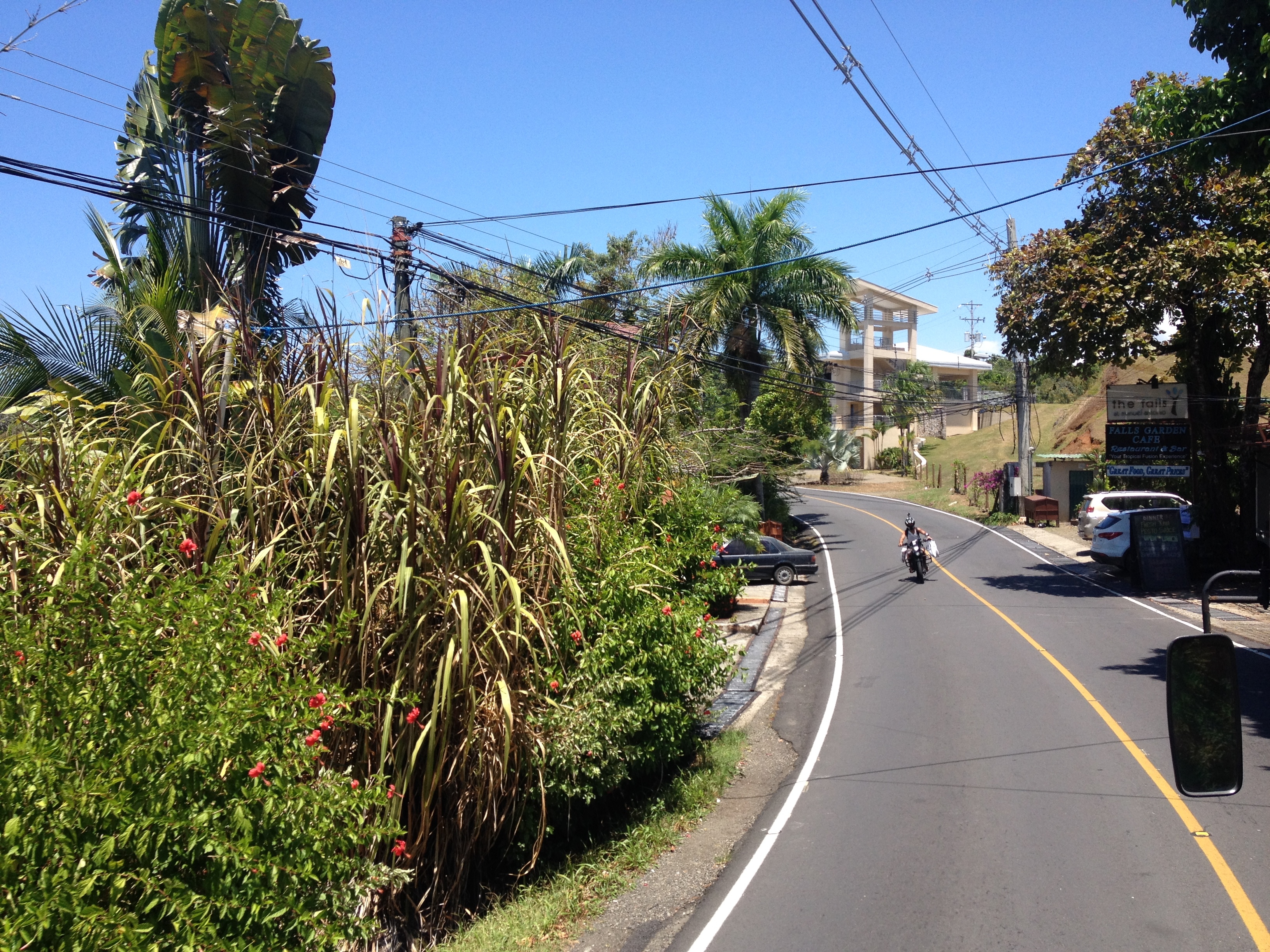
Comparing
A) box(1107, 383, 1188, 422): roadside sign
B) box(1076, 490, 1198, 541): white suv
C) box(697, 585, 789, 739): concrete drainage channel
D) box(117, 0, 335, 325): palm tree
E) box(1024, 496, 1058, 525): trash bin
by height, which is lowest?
box(697, 585, 789, 739): concrete drainage channel

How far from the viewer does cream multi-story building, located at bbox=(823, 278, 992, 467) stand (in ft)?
228

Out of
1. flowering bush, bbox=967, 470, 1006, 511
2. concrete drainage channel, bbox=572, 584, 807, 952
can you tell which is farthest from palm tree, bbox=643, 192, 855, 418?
flowering bush, bbox=967, 470, 1006, 511

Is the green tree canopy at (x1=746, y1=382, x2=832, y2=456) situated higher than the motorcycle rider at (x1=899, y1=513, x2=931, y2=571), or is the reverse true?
the green tree canopy at (x1=746, y1=382, x2=832, y2=456)

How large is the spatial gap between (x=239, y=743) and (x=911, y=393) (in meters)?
64.6

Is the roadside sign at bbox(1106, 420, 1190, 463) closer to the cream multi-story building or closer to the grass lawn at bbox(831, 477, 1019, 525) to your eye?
the grass lawn at bbox(831, 477, 1019, 525)

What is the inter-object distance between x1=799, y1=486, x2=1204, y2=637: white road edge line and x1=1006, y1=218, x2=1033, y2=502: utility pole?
2.39 m

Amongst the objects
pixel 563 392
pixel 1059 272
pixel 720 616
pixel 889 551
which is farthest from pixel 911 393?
pixel 563 392

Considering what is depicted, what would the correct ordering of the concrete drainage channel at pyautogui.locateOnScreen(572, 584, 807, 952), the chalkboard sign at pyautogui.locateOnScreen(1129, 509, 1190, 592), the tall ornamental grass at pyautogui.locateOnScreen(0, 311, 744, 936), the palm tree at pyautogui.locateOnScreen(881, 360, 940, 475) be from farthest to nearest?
the palm tree at pyautogui.locateOnScreen(881, 360, 940, 475) → the chalkboard sign at pyautogui.locateOnScreen(1129, 509, 1190, 592) → the concrete drainage channel at pyautogui.locateOnScreen(572, 584, 807, 952) → the tall ornamental grass at pyautogui.locateOnScreen(0, 311, 744, 936)

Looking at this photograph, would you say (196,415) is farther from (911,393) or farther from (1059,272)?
(911,393)

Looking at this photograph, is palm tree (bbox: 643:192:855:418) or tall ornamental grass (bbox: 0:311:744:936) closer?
tall ornamental grass (bbox: 0:311:744:936)

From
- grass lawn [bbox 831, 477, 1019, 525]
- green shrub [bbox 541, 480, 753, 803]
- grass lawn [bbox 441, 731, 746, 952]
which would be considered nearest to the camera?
grass lawn [bbox 441, 731, 746, 952]

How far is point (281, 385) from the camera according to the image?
7.16 meters

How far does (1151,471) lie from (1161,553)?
4056 millimetres

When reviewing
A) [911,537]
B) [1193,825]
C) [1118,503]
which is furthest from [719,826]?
[1118,503]
